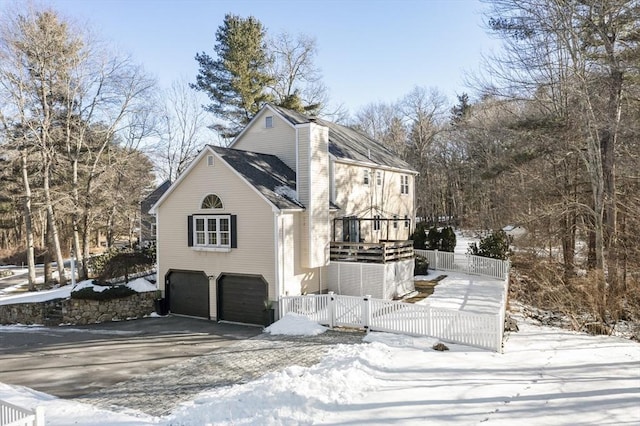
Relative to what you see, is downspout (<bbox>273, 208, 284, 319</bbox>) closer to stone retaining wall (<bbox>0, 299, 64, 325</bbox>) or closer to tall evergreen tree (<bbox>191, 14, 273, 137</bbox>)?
stone retaining wall (<bbox>0, 299, 64, 325</bbox>)

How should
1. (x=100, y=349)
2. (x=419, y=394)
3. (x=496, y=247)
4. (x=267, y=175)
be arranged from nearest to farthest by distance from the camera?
(x=419, y=394), (x=100, y=349), (x=267, y=175), (x=496, y=247)

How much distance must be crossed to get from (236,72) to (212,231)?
2122 cm

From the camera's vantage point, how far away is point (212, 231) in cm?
1755

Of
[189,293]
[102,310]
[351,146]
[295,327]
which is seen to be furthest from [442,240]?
[102,310]

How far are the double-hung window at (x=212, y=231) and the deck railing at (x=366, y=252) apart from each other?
177 inches

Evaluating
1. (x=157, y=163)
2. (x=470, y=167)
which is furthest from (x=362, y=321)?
(x=470, y=167)

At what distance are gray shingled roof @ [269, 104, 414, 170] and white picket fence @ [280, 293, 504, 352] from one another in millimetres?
7917

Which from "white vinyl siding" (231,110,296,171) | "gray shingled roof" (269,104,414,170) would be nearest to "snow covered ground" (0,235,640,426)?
"white vinyl siding" (231,110,296,171)

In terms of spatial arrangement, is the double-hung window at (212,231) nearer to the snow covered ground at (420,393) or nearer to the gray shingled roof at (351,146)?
the gray shingled roof at (351,146)

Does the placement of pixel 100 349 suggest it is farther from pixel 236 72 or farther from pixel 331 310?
pixel 236 72

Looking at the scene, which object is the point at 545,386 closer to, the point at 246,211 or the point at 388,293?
the point at 388,293

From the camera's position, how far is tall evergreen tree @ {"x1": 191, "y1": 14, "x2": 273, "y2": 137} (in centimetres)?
3478

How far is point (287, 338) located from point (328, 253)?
5.01 meters

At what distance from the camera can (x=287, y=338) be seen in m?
14.0
